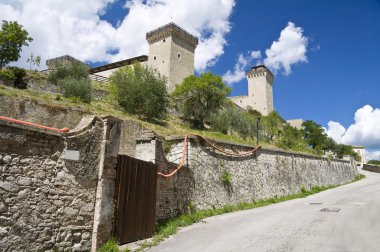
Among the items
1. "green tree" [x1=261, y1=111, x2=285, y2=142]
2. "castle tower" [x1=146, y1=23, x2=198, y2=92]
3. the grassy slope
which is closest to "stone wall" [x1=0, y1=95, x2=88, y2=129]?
the grassy slope

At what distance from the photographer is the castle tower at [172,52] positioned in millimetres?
47906

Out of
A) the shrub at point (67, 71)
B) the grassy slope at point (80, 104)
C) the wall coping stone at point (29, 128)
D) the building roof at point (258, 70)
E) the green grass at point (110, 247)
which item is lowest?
the green grass at point (110, 247)

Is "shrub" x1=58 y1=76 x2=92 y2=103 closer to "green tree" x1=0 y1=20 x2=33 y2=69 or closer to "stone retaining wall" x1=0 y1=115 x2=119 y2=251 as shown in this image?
"green tree" x1=0 y1=20 x2=33 y2=69

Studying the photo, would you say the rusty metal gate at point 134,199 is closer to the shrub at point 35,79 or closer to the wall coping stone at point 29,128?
the wall coping stone at point 29,128

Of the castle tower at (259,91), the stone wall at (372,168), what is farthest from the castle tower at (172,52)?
the stone wall at (372,168)

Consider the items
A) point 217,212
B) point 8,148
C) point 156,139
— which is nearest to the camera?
point 8,148

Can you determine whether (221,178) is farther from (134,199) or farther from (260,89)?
(260,89)

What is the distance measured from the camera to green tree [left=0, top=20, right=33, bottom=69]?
29.1 m

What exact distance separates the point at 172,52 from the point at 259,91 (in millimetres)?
30505

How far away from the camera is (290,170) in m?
19.9

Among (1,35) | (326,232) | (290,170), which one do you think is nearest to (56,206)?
(326,232)

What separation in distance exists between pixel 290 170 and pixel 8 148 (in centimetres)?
1766

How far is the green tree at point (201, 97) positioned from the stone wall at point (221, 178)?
15923 millimetres

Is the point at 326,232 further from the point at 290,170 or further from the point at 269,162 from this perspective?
the point at 290,170
